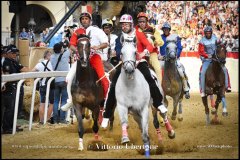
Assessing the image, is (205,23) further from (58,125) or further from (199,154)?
(199,154)

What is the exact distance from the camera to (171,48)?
618 inches

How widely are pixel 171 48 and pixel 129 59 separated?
5862 mm

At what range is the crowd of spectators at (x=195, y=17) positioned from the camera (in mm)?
31625

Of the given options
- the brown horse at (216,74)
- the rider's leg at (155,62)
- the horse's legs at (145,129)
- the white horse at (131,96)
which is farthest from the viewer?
the brown horse at (216,74)

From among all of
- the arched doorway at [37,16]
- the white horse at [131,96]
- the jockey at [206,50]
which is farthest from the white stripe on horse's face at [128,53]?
the arched doorway at [37,16]

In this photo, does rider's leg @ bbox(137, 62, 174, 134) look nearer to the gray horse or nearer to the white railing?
the white railing

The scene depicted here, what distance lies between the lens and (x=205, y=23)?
1298 inches

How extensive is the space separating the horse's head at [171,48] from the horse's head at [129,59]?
222 inches

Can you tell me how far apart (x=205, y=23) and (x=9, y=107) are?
70.0 feet

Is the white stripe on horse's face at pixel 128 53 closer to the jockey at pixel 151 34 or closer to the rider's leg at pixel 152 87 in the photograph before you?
the rider's leg at pixel 152 87

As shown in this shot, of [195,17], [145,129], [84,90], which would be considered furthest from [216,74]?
[195,17]

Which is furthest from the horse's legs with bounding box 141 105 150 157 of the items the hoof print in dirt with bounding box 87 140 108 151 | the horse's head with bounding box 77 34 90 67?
the horse's head with bounding box 77 34 90 67

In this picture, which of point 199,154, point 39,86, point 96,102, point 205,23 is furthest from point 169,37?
point 205,23

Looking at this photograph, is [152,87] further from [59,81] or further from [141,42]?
[59,81]
